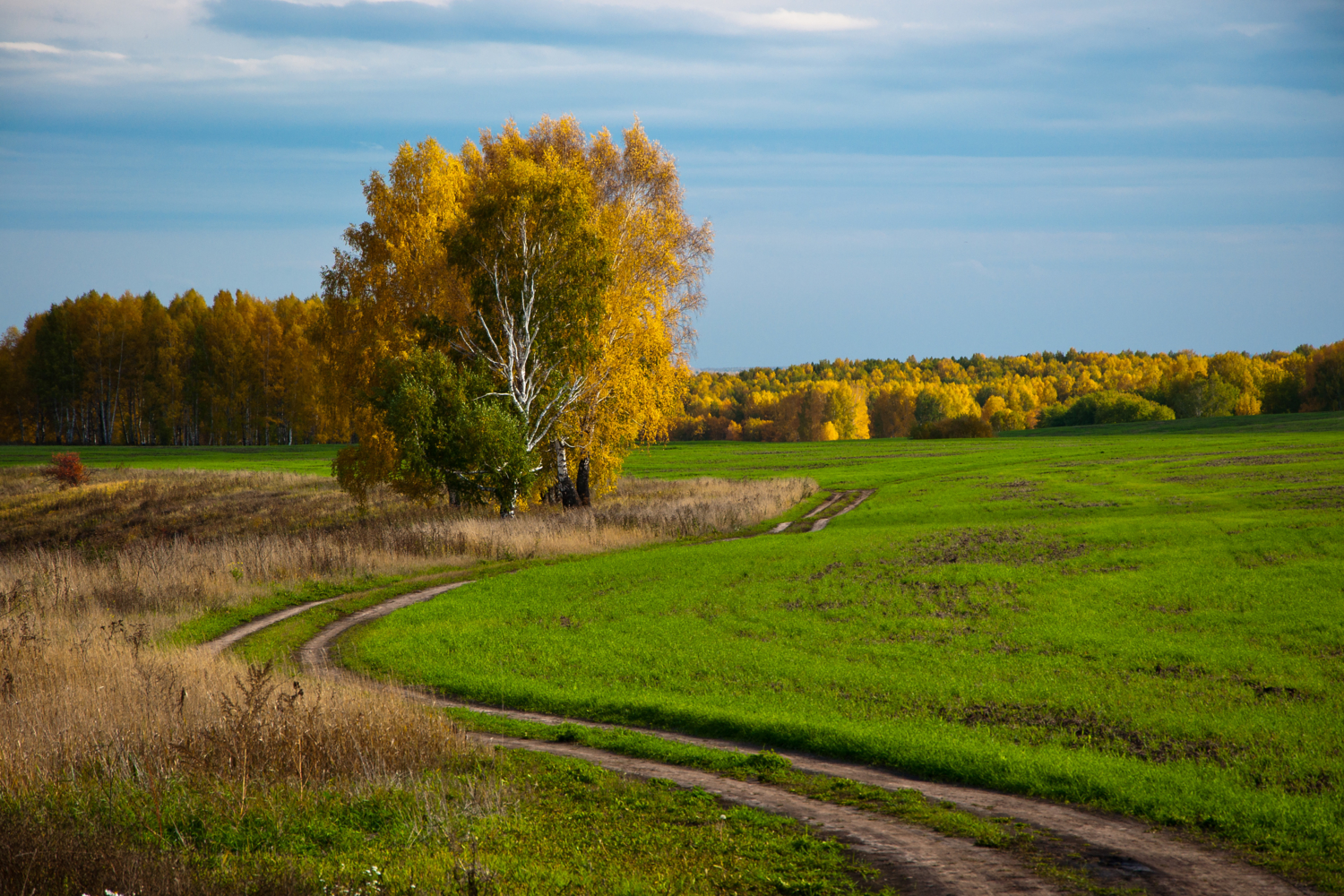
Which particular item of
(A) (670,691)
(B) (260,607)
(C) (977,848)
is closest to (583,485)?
(B) (260,607)

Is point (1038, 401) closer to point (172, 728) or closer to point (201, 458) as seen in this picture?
point (201, 458)

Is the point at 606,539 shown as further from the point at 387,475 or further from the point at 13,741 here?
the point at 13,741

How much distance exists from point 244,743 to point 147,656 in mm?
A: 6208

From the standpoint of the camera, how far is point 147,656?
1512cm

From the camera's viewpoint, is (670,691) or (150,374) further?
(150,374)

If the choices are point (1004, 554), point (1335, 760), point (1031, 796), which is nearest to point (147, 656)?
point (1031, 796)

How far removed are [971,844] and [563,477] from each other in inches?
1306

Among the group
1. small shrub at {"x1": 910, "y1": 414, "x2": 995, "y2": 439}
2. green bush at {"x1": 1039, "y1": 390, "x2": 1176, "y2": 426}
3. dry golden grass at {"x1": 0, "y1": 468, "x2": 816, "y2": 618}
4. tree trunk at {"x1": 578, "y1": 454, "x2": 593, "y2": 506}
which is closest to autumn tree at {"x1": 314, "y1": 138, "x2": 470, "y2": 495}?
dry golden grass at {"x1": 0, "y1": 468, "x2": 816, "y2": 618}

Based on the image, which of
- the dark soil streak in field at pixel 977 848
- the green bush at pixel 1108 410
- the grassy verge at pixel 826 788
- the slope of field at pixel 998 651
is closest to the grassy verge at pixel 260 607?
the slope of field at pixel 998 651

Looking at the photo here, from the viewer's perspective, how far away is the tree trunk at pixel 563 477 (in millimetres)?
40875

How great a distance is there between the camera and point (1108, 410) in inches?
5448

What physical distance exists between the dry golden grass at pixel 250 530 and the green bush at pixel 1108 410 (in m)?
95.3

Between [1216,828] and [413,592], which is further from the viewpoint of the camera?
[413,592]

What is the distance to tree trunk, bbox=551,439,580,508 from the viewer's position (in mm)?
40875
